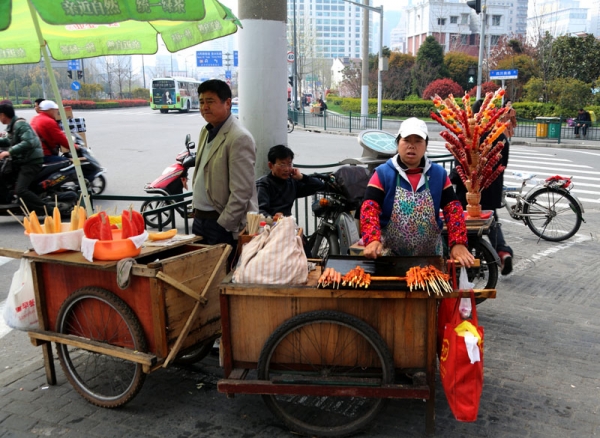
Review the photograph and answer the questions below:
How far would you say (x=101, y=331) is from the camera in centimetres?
353

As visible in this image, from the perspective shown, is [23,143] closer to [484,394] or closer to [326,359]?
[326,359]

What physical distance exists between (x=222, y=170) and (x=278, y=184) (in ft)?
3.50

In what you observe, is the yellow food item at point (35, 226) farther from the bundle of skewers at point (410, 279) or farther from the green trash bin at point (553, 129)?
the green trash bin at point (553, 129)

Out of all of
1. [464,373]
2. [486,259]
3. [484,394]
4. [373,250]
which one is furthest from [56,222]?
[486,259]

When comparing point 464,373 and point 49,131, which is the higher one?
point 49,131

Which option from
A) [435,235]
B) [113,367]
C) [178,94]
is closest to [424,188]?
[435,235]

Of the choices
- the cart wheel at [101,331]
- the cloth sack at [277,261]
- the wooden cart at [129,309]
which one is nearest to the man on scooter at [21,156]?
the wooden cart at [129,309]

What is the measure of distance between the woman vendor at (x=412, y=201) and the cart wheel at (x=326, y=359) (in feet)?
2.02

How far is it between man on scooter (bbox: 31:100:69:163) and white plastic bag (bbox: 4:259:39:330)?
6292 millimetres

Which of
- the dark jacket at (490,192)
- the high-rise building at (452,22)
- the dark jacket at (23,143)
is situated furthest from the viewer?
the high-rise building at (452,22)

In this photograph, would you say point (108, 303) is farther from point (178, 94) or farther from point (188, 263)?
point (178, 94)

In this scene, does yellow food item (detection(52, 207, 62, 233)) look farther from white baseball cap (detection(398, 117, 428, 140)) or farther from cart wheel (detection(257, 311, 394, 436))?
white baseball cap (detection(398, 117, 428, 140))

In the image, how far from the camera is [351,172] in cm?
517

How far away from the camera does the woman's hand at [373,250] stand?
3.26 m
